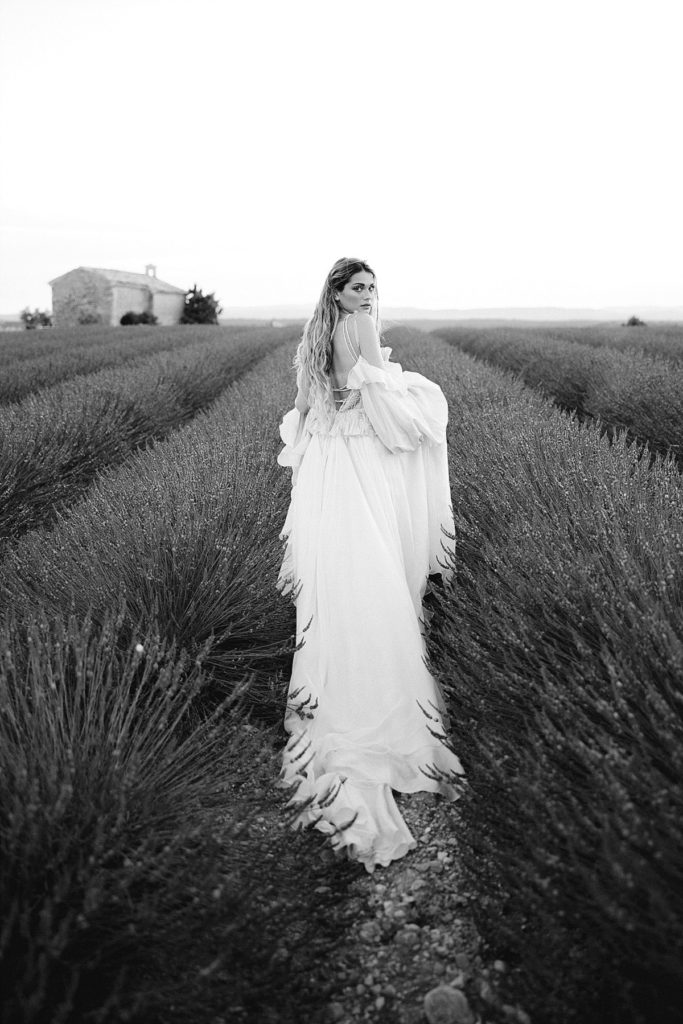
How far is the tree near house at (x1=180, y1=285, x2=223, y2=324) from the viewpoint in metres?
42.5

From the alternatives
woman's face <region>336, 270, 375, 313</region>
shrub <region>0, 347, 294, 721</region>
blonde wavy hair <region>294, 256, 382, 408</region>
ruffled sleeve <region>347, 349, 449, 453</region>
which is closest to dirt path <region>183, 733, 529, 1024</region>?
shrub <region>0, 347, 294, 721</region>

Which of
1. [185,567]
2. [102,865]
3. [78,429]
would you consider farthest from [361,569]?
[78,429]

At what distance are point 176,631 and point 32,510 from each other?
2.46m

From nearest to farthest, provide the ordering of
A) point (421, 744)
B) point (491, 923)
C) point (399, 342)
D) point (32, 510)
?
point (491, 923), point (421, 744), point (32, 510), point (399, 342)

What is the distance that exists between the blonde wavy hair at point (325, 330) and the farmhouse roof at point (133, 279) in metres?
39.1

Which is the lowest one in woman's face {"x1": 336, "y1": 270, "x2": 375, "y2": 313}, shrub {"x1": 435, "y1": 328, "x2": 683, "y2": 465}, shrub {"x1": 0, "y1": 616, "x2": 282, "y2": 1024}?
shrub {"x1": 0, "y1": 616, "x2": 282, "y2": 1024}

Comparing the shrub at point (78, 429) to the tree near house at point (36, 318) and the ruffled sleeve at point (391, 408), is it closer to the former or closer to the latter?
the ruffled sleeve at point (391, 408)

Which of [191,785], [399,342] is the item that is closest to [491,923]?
[191,785]

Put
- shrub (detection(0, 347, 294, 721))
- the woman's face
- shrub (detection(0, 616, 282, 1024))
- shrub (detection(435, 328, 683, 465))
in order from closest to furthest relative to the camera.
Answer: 1. shrub (detection(0, 616, 282, 1024))
2. shrub (detection(0, 347, 294, 721))
3. the woman's face
4. shrub (detection(435, 328, 683, 465))

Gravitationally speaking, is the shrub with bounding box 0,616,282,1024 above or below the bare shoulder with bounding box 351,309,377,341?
below

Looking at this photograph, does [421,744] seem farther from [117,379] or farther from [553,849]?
[117,379]

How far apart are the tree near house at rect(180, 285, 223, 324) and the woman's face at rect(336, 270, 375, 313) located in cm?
4142

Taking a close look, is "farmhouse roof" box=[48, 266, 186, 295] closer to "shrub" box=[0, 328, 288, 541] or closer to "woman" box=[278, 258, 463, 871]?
"shrub" box=[0, 328, 288, 541]

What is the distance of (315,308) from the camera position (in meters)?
2.87
